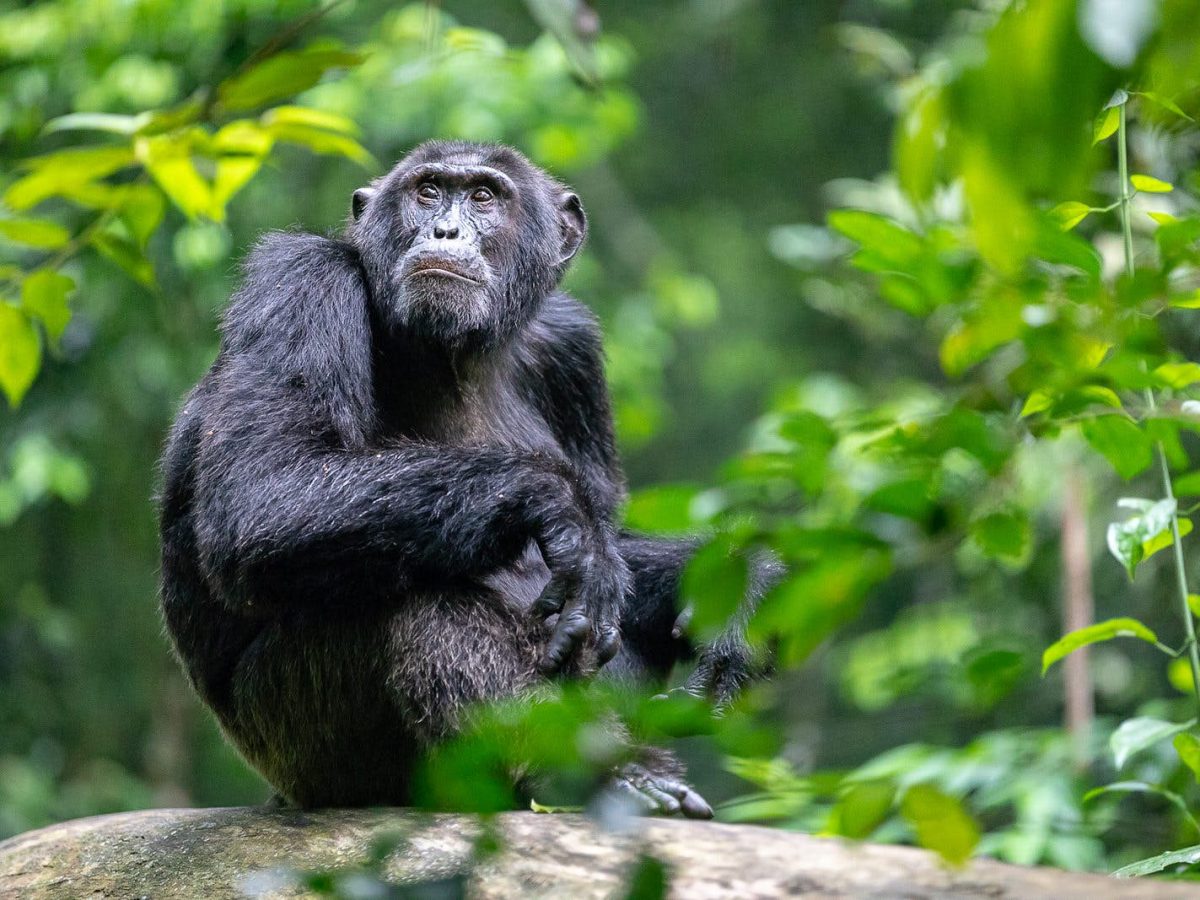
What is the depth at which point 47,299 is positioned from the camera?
260 cm

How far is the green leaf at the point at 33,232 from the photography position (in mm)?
2461

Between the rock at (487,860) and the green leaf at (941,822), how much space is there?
2.74 ft

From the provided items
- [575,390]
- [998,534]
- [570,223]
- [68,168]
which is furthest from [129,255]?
[570,223]

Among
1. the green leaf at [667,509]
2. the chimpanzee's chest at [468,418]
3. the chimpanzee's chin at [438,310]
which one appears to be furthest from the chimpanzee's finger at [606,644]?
the green leaf at [667,509]

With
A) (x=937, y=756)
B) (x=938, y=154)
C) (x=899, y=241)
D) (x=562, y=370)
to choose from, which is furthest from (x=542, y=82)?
(x=938, y=154)

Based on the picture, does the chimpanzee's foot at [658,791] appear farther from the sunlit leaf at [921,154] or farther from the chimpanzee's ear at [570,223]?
the sunlit leaf at [921,154]

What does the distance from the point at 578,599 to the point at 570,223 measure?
2161 mm

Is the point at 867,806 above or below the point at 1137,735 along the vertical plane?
below

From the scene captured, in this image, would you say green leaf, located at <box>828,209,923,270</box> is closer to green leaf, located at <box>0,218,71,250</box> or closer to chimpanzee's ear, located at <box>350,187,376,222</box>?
green leaf, located at <box>0,218,71,250</box>

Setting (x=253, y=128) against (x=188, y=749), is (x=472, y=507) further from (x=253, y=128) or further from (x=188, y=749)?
(x=188, y=749)

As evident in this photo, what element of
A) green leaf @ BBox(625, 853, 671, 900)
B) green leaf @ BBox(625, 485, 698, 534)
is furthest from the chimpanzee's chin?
green leaf @ BBox(625, 853, 671, 900)

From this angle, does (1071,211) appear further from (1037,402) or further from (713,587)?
(713,587)

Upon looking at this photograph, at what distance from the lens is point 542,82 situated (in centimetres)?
862

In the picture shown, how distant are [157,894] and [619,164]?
13.4 meters
